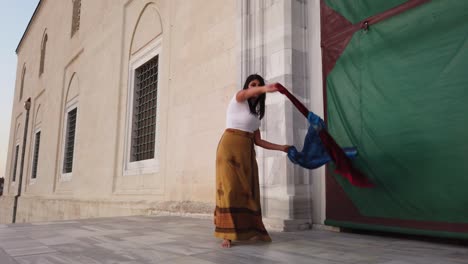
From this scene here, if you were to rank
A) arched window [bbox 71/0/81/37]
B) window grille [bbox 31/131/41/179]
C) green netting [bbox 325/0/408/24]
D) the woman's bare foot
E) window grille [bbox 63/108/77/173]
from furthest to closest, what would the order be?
window grille [bbox 31/131/41/179], arched window [bbox 71/0/81/37], window grille [bbox 63/108/77/173], green netting [bbox 325/0/408/24], the woman's bare foot

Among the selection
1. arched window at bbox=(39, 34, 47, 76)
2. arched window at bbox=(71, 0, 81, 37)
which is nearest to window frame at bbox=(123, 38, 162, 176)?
arched window at bbox=(71, 0, 81, 37)

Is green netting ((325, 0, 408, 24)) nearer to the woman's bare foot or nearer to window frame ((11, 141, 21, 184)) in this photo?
the woman's bare foot

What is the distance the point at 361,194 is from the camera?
12.0 ft

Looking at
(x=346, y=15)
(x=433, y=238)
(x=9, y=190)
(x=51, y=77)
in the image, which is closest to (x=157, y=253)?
(x=433, y=238)

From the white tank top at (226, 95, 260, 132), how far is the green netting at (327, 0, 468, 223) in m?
1.27

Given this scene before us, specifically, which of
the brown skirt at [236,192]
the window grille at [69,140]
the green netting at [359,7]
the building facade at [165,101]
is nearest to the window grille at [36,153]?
the building facade at [165,101]

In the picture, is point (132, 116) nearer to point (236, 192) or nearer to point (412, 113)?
point (236, 192)

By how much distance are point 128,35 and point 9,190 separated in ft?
61.1

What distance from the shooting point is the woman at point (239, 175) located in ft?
9.71

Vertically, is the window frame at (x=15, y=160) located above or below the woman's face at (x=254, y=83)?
above

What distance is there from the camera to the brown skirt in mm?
2963

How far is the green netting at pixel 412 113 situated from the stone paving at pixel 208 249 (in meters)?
0.38

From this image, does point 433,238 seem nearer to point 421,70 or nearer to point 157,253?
point 421,70

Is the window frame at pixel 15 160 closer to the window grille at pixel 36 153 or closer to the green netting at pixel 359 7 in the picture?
the window grille at pixel 36 153
